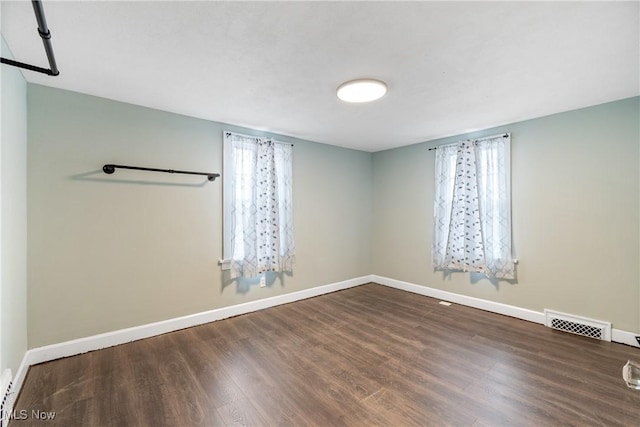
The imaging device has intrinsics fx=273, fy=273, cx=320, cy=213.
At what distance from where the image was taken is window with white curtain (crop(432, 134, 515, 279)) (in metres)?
3.28

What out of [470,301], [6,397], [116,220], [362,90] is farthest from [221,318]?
[470,301]

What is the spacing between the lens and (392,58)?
1.87 metres

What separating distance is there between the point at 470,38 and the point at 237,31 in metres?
1.40

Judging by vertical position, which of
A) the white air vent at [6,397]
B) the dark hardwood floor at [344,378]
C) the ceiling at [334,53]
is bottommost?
the dark hardwood floor at [344,378]

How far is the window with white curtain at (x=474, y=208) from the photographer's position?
10.8 feet

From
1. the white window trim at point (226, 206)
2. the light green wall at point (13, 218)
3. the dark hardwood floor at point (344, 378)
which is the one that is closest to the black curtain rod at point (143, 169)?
the white window trim at point (226, 206)

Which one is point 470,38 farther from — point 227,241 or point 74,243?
point 74,243

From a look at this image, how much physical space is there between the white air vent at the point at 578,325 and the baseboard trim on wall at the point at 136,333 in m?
2.82

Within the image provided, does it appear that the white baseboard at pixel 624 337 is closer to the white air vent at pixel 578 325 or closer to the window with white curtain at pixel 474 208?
the white air vent at pixel 578 325

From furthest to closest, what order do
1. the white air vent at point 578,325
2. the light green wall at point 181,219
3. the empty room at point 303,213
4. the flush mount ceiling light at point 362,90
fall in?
1. the white air vent at point 578,325
2. the light green wall at point 181,219
3. the flush mount ceiling light at point 362,90
4. the empty room at point 303,213

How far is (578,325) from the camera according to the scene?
277 centimetres

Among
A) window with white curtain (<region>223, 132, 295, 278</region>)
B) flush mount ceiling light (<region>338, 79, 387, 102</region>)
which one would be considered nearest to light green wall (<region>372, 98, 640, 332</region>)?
flush mount ceiling light (<region>338, 79, 387, 102</region>)

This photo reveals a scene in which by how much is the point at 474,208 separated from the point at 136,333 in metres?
4.05

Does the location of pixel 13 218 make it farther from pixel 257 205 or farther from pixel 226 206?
pixel 257 205
